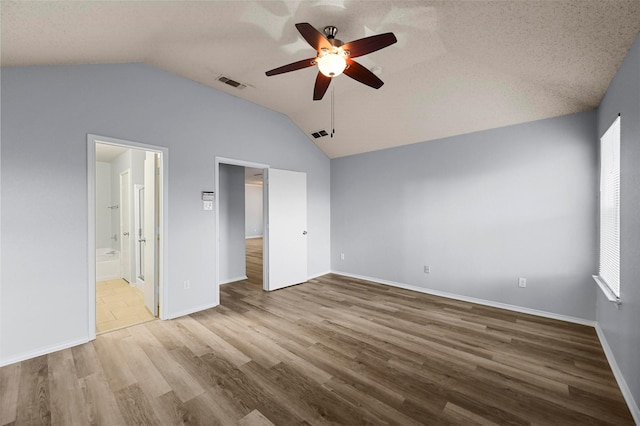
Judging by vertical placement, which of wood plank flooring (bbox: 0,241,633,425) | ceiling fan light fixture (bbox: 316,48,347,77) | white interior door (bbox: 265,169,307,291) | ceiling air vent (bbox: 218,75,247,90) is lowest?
wood plank flooring (bbox: 0,241,633,425)

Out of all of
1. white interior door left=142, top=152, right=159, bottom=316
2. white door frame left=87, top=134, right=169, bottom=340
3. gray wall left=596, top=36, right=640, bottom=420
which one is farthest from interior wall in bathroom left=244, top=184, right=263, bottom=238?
gray wall left=596, top=36, right=640, bottom=420

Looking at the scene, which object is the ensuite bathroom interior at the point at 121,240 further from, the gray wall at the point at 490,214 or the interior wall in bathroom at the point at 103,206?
the gray wall at the point at 490,214

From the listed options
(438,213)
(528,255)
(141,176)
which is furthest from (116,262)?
(528,255)

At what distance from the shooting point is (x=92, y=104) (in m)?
2.79

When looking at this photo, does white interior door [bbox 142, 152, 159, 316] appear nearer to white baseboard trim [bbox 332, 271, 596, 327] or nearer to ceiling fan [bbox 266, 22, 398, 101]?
ceiling fan [bbox 266, 22, 398, 101]

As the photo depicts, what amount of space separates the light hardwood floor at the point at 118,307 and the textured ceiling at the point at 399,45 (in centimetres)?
281

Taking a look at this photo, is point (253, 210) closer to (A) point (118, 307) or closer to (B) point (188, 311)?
(A) point (118, 307)

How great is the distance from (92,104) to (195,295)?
252 cm

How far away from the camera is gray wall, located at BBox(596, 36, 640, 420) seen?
1760mm

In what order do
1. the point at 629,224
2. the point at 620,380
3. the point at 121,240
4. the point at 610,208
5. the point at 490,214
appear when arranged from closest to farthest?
the point at 629,224, the point at 620,380, the point at 610,208, the point at 490,214, the point at 121,240

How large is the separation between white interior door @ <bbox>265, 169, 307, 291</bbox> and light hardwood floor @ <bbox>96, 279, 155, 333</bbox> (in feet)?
6.04

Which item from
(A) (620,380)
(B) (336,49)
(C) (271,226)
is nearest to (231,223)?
(C) (271,226)

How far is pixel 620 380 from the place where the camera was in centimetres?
206

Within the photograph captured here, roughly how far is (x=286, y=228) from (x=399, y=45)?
321 cm
